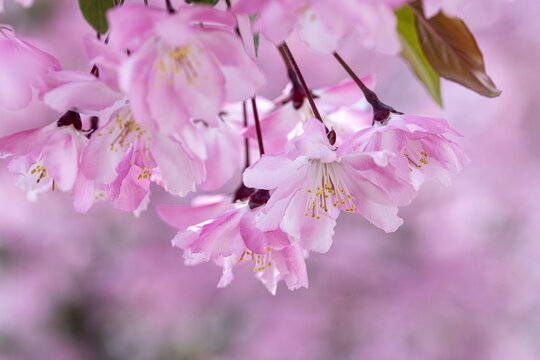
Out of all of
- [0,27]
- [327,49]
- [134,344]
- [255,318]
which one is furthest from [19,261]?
[327,49]

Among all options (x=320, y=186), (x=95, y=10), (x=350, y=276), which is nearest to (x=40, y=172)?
(x=95, y=10)

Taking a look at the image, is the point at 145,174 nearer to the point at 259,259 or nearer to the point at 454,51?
the point at 259,259

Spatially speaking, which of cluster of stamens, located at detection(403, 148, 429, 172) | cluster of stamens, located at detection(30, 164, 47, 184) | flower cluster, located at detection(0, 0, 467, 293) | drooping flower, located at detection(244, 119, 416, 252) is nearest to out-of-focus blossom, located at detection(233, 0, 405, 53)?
flower cluster, located at detection(0, 0, 467, 293)

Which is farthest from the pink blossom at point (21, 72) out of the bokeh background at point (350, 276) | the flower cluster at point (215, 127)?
the bokeh background at point (350, 276)

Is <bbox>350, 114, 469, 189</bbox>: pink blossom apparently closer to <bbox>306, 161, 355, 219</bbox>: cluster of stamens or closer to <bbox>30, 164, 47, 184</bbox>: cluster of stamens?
<bbox>306, 161, 355, 219</bbox>: cluster of stamens

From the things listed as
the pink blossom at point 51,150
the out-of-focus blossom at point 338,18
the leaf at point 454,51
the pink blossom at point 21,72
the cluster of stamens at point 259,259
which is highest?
the out-of-focus blossom at point 338,18

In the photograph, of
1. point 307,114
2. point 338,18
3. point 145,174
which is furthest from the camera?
point 307,114

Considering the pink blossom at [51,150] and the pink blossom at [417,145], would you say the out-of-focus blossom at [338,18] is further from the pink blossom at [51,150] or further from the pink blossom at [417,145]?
the pink blossom at [51,150]
